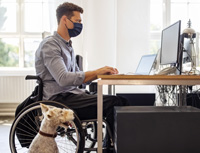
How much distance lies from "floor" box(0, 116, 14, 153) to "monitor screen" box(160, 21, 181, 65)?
5.31 ft

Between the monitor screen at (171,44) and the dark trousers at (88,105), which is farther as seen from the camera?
the monitor screen at (171,44)

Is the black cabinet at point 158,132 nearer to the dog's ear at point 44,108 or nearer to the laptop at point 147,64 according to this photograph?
the dog's ear at point 44,108

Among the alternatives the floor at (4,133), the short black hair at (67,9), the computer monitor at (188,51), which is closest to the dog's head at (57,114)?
the short black hair at (67,9)

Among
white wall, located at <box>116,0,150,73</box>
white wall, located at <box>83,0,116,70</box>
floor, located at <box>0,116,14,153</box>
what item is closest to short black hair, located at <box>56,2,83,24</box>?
floor, located at <box>0,116,14,153</box>

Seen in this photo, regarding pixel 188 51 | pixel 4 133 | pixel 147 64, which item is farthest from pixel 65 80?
pixel 4 133

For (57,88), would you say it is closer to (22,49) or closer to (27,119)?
(27,119)

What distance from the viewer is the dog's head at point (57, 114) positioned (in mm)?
1222

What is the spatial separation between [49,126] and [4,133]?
6.06ft

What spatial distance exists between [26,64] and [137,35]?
1.92 meters

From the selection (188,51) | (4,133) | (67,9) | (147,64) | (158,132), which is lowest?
(4,133)

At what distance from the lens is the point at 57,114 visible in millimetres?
1238

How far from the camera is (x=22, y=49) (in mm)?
3979

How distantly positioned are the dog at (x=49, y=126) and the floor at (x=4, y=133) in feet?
3.47

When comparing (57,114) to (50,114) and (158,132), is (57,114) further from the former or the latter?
(158,132)
